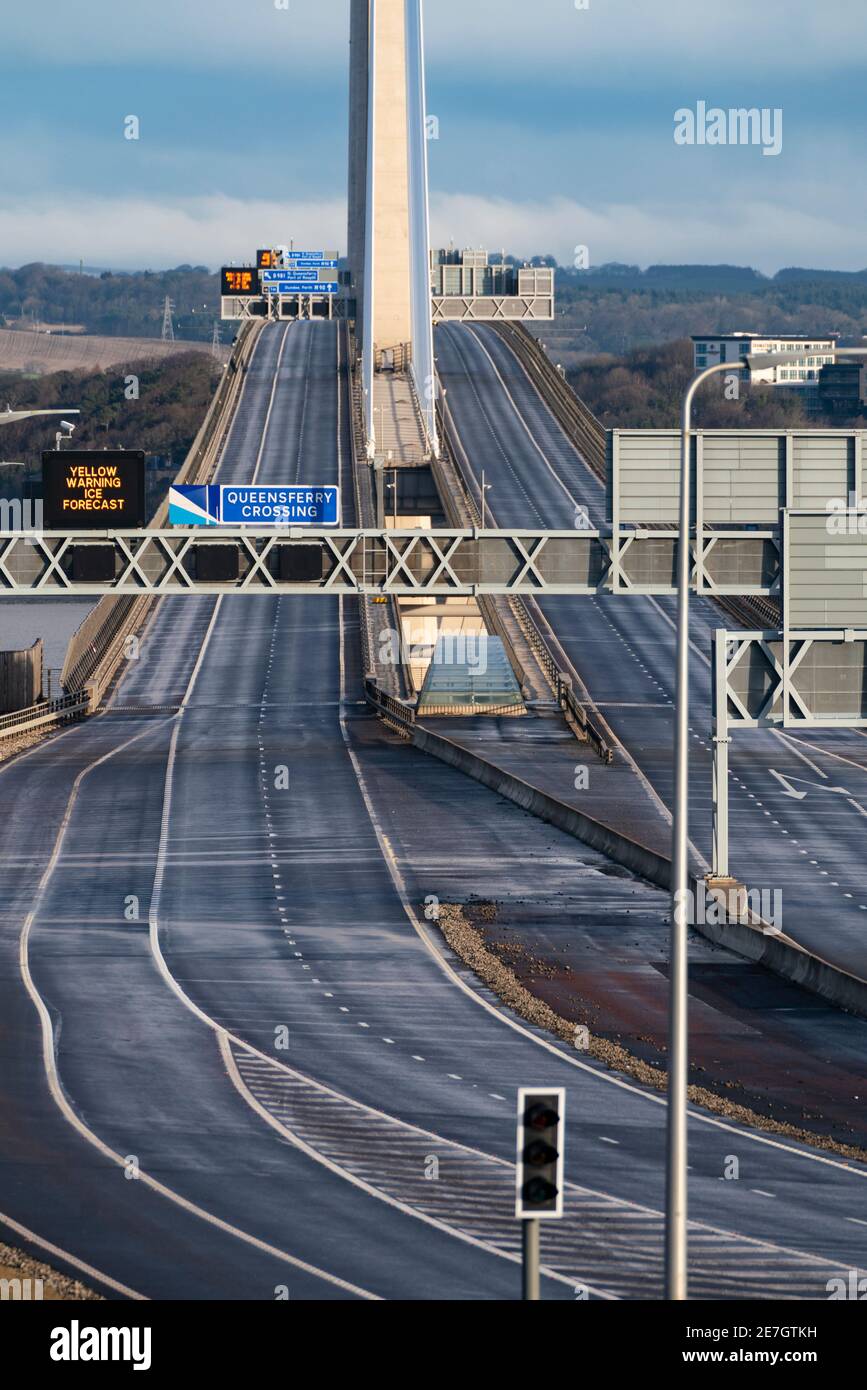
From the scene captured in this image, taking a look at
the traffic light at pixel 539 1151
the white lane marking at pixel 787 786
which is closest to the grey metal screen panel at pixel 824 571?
the white lane marking at pixel 787 786

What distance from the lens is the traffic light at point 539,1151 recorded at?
1669cm

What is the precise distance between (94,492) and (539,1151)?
131 ft

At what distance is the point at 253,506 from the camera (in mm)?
58250

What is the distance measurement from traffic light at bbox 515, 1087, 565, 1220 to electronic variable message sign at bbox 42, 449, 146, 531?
39405 millimetres

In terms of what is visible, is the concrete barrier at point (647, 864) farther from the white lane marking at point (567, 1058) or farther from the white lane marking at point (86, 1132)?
the white lane marking at point (86, 1132)

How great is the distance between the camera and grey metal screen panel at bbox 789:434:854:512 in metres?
48.8

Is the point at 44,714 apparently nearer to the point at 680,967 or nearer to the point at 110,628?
the point at 110,628

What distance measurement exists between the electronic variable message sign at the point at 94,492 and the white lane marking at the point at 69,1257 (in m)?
30.9

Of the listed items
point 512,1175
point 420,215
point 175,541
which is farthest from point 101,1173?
point 420,215

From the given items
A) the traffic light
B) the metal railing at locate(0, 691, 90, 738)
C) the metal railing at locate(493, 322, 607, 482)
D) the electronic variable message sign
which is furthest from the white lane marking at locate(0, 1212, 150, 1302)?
the metal railing at locate(493, 322, 607, 482)

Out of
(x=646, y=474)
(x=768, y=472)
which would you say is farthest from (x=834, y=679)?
(x=646, y=474)
